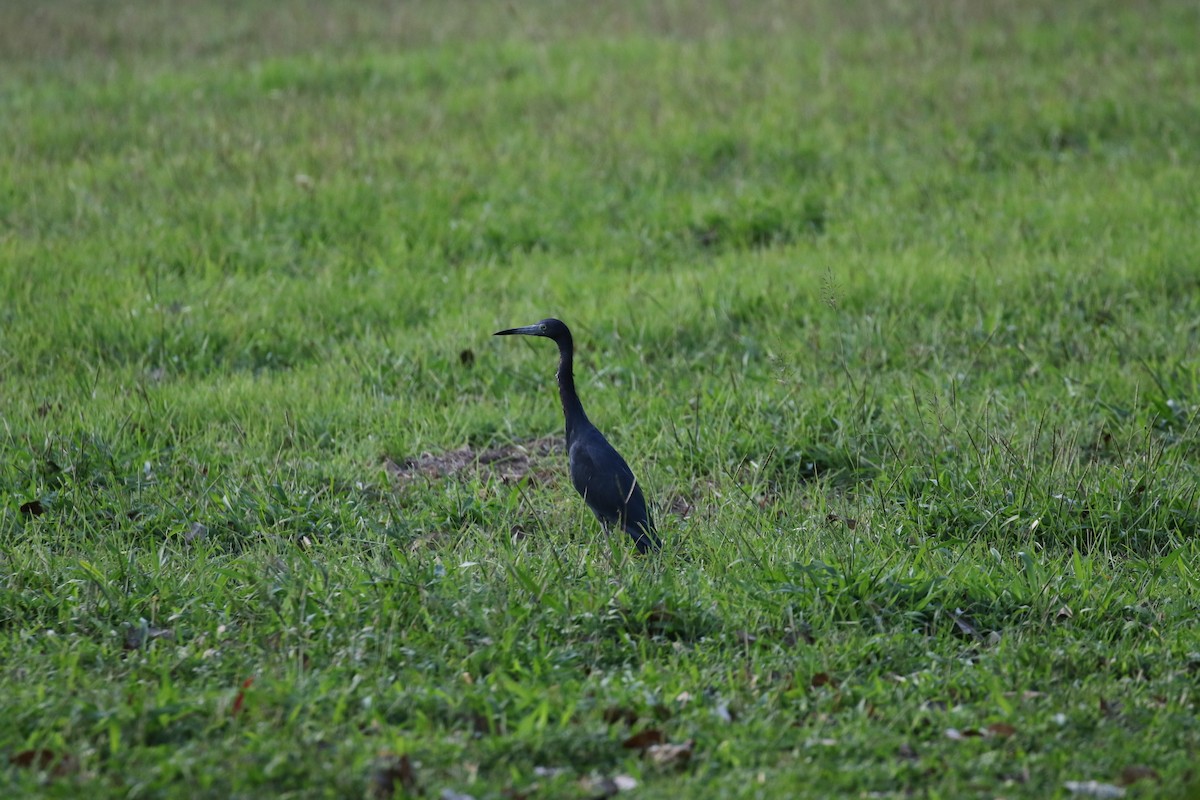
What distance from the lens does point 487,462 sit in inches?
250

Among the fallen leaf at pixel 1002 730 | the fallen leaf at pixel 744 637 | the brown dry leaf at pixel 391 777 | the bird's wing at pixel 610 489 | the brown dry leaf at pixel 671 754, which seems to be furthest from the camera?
the bird's wing at pixel 610 489

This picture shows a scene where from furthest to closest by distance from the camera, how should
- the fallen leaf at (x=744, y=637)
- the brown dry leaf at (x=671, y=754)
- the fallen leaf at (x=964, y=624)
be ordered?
the fallen leaf at (x=964, y=624), the fallen leaf at (x=744, y=637), the brown dry leaf at (x=671, y=754)

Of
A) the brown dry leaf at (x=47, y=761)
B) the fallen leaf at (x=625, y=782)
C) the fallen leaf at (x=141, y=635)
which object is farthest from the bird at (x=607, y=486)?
the brown dry leaf at (x=47, y=761)

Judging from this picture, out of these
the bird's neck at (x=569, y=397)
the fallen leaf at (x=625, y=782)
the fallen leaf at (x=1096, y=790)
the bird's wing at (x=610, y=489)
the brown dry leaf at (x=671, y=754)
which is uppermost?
the bird's neck at (x=569, y=397)

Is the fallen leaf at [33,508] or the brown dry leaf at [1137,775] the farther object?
the fallen leaf at [33,508]

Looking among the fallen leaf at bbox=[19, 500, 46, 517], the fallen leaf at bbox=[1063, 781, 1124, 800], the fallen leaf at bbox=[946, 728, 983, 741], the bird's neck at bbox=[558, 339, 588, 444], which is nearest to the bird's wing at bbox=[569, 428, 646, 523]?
the bird's neck at bbox=[558, 339, 588, 444]

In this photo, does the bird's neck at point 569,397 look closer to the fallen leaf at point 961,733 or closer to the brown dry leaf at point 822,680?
the brown dry leaf at point 822,680

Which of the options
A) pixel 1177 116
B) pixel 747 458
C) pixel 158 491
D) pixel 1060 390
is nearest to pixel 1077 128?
pixel 1177 116

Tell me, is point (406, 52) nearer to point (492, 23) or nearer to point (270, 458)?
point (492, 23)

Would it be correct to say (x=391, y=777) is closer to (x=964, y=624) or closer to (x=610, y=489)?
(x=610, y=489)

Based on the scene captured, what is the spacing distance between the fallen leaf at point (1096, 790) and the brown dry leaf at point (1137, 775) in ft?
0.15

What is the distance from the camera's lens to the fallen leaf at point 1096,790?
3.56 meters

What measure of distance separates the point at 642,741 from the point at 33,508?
3.23m

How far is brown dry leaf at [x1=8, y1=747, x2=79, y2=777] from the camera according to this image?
3.60m
